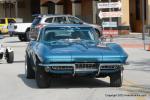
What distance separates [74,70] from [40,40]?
208 centimetres

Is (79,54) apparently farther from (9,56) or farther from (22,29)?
(22,29)

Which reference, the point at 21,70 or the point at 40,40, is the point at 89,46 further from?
the point at 21,70

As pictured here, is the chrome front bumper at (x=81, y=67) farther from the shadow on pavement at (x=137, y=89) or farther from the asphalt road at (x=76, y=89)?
the shadow on pavement at (x=137, y=89)

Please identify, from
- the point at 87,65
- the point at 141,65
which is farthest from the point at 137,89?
the point at 141,65

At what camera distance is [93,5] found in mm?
47406

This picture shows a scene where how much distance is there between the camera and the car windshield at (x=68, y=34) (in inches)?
564

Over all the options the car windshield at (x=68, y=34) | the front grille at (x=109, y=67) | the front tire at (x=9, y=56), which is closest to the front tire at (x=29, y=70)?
the car windshield at (x=68, y=34)

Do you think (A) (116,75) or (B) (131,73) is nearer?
(A) (116,75)

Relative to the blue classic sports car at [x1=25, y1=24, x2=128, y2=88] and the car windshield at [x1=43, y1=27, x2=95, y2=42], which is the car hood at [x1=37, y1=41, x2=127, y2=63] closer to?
the blue classic sports car at [x1=25, y1=24, x2=128, y2=88]

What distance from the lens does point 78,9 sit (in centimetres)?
5003

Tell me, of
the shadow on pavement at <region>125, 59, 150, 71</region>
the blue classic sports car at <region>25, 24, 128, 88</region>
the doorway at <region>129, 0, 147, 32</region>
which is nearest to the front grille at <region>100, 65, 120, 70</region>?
the blue classic sports car at <region>25, 24, 128, 88</region>

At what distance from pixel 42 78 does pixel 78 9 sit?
123 feet

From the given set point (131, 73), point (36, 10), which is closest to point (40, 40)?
point (131, 73)

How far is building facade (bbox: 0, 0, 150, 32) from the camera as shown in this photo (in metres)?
44.3
